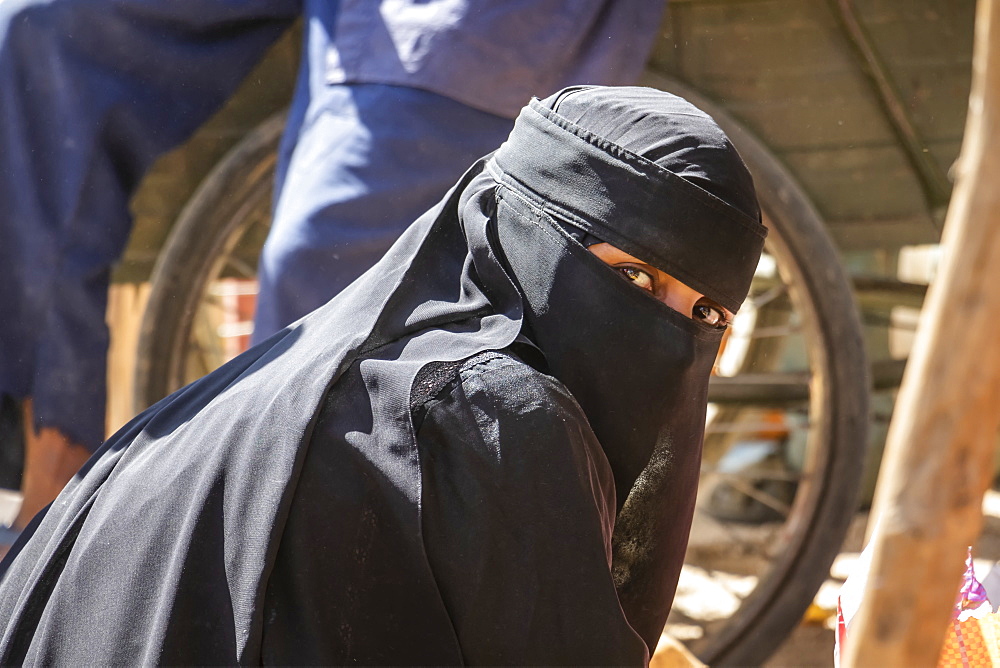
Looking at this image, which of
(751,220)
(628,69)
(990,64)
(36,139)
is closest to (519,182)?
(751,220)

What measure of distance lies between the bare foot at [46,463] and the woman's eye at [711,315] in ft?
5.27

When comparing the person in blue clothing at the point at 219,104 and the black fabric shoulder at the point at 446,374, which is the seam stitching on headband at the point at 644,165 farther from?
the person in blue clothing at the point at 219,104

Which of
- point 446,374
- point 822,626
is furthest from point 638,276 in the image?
point 822,626

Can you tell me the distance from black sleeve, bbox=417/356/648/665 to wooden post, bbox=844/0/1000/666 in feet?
1.30

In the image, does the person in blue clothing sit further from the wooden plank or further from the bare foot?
the wooden plank

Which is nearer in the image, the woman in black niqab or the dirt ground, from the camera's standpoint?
the woman in black niqab

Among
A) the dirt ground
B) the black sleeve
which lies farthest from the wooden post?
the dirt ground

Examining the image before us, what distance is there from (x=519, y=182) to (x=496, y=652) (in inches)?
24.2

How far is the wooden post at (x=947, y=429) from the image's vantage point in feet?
2.52

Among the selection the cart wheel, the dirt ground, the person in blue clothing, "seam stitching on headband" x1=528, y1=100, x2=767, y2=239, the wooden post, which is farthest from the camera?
the dirt ground

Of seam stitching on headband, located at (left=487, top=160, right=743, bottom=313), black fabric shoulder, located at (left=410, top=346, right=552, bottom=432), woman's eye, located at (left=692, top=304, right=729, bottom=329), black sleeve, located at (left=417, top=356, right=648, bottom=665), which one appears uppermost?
seam stitching on headband, located at (left=487, top=160, right=743, bottom=313)

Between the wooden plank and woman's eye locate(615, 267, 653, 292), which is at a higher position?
woman's eye locate(615, 267, 653, 292)

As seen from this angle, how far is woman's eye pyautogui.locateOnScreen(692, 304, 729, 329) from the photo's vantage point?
4.60 ft

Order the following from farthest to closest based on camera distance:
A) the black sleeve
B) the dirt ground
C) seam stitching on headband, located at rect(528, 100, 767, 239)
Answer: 1. the dirt ground
2. seam stitching on headband, located at rect(528, 100, 767, 239)
3. the black sleeve
